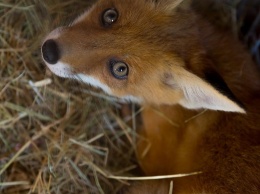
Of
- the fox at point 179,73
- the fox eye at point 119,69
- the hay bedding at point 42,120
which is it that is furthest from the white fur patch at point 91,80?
the hay bedding at point 42,120

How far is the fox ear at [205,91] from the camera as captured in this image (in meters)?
2.88

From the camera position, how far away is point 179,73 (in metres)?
3.35

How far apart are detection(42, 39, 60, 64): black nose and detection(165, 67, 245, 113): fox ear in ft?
3.19

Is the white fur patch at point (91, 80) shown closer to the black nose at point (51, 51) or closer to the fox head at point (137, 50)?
the fox head at point (137, 50)

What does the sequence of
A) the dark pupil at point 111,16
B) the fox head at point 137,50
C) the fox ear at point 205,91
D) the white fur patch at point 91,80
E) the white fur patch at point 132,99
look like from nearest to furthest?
the fox ear at point 205,91 → the fox head at point 137,50 → the dark pupil at point 111,16 → the white fur patch at point 91,80 → the white fur patch at point 132,99

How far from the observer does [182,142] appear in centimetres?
401

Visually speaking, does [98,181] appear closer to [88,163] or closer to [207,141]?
[88,163]

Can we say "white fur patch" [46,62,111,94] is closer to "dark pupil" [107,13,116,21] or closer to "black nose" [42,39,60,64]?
"black nose" [42,39,60,64]

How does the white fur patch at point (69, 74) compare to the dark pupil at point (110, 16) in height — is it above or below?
below

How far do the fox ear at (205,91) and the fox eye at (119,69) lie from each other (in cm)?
38

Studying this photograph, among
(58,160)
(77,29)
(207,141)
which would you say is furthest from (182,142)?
(77,29)

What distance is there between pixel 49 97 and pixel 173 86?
4.38 feet

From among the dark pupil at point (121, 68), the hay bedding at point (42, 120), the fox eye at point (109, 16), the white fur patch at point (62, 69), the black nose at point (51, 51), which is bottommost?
the hay bedding at point (42, 120)

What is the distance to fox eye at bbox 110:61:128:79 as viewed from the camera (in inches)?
135
